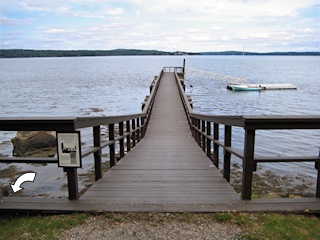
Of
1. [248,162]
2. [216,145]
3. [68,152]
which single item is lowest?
[216,145]

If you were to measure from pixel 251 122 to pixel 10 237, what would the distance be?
2784 millimetres

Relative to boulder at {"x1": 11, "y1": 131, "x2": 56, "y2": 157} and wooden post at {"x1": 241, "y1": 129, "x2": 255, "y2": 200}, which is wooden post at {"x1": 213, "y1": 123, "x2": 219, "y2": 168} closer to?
wooden post at {"x1": 241, "y1": 129, "x2": 255, "y2": 200}

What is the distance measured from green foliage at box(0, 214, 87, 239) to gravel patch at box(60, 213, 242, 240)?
10 cm

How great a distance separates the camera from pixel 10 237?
9.73 ft

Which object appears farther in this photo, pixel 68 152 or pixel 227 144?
pixel 227 144

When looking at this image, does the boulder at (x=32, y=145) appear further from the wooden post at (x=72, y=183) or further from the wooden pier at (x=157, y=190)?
the wooden post at (x=72, y=183)

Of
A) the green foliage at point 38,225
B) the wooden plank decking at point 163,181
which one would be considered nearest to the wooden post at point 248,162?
the wooden plank decking at point 163,181

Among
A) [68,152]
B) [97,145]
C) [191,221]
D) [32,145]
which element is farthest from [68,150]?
[32,145]

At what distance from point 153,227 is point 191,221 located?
42 centimetres

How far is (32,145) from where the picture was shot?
44.2ft

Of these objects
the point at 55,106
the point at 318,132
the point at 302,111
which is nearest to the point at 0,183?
the point at 318,132

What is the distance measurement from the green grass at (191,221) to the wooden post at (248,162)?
37cm

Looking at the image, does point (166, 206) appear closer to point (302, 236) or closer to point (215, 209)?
point (215, 209)

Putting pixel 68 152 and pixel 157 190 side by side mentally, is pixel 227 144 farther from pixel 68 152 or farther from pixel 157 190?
pixel 68 152
